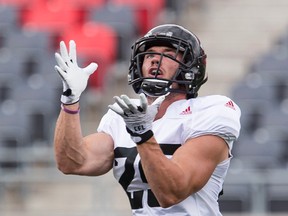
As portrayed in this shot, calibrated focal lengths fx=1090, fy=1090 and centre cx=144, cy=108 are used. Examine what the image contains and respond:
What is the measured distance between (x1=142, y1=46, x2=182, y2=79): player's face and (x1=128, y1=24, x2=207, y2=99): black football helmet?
0.01m

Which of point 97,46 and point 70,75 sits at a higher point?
point 70,75

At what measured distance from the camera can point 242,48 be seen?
10781 millimetres

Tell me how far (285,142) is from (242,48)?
2.83 meters

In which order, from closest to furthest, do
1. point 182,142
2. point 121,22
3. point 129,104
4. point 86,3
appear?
1. point 129,104
2. point 182,142
3. point 121,22
4. point 86,3

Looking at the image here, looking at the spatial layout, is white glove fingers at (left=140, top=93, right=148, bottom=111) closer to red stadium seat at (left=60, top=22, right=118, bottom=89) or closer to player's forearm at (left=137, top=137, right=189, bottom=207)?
player's forearm at (left=137, top=137, right=189, bottom=207)

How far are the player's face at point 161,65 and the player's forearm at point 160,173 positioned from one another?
0.36m

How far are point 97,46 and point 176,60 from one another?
19.9 ft

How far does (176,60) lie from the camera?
3.90 metres

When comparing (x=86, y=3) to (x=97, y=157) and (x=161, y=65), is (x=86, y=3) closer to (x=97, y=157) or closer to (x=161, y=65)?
(x=97, y=157)

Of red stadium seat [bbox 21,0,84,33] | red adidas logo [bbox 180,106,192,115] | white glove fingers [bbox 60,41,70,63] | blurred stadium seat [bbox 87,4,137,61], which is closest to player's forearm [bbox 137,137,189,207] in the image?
red adidas logo [bbox 180,106,192,115]

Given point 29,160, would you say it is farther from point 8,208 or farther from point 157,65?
point 157,65

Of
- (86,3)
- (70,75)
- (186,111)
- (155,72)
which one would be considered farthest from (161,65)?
(86,3)

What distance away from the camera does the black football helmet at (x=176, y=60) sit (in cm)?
390

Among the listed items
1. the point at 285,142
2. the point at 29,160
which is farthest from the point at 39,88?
the point at 285,142
